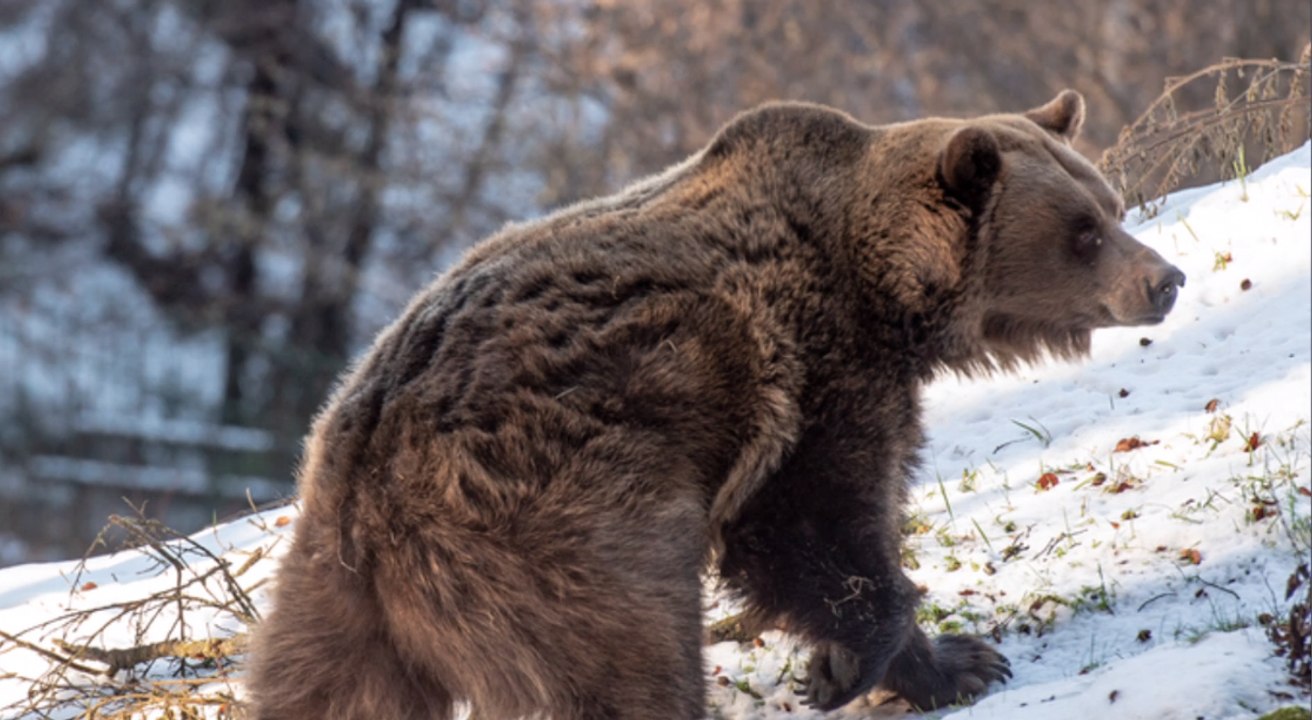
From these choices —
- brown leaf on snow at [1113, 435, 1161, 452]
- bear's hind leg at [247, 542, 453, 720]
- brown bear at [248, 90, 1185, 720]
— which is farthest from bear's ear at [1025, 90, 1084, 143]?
bear's hind leg at [247, 542, 453, 720]

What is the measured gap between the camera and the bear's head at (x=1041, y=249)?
4.96m

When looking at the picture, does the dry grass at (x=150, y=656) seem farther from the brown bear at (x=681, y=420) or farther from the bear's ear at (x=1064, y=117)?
the bear's ear at (x=1064, y=117)

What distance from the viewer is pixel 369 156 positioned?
20.8 metres

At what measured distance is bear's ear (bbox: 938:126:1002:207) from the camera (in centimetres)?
480

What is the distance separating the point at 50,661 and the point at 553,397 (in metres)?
2.28

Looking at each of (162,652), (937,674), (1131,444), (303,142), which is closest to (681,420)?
(937,674)

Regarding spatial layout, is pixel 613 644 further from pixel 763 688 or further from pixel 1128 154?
pixel 1128 154

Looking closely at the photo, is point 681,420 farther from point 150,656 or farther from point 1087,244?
point 150,656

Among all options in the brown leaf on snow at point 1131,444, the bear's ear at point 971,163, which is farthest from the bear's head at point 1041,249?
the brown leaf on snow at point 1131,444

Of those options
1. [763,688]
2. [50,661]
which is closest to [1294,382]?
[763,688]

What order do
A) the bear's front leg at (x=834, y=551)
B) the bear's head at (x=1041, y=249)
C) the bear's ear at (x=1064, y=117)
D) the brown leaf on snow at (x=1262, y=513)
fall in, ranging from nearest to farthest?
the bear's front leg at (x=834, y=551)
the bear's head at (x=1041, y=249)
the brown leaf on snow at (x=1262, y=513)
the bear's ear at (x=1064, y=117)

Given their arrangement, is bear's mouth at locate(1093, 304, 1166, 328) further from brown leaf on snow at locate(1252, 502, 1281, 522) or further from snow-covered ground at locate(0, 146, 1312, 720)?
brown leaf on snow at locate(1252, 502, 1281, 522)

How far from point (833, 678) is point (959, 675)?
0.41 meters

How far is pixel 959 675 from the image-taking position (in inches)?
201
